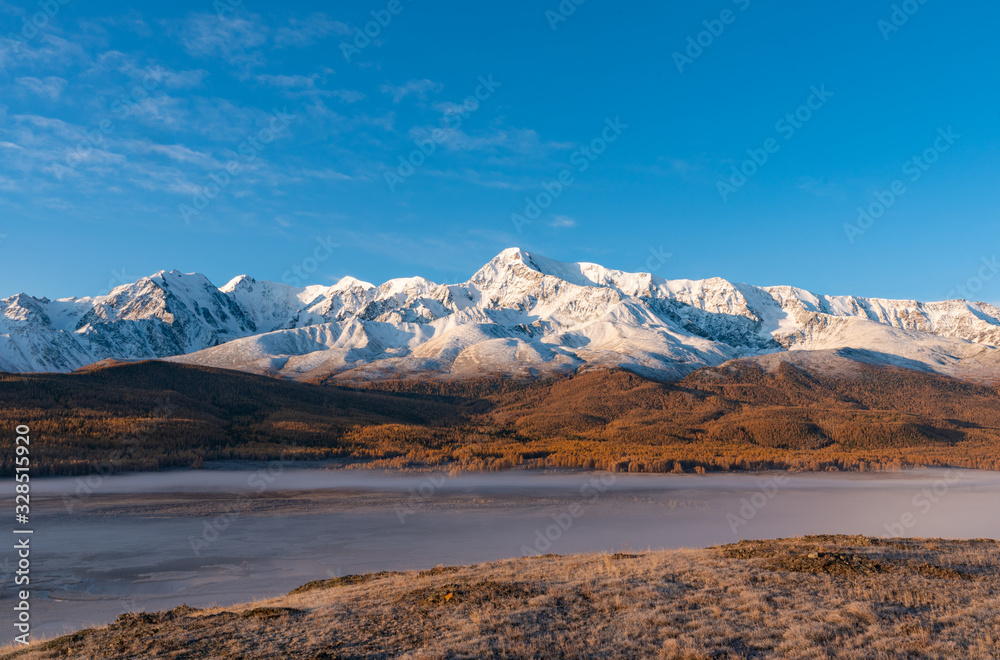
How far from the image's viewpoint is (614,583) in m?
21.6

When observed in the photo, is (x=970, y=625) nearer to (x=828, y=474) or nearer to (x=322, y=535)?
(x=322, y=535)

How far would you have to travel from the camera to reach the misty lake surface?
1247 inches

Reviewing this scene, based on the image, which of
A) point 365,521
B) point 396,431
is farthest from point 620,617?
point 396,431

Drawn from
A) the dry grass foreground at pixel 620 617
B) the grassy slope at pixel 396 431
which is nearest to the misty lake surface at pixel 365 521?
the dry grass foreground at pixel 620 617

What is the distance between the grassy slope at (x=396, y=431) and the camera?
332 feet

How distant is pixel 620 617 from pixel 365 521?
122 feet

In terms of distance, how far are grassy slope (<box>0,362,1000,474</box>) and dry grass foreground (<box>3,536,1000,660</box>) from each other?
7976 cm

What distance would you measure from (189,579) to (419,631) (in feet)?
68.4

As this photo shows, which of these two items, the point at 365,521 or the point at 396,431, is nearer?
the point at 365,521

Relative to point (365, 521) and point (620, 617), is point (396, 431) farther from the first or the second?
point (620, 617)

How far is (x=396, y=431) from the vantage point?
139500 millimetres

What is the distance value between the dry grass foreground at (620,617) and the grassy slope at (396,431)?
79763mm

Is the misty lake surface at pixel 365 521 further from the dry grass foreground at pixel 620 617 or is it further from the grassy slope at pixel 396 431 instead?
the grassy slope at pixel 396 431

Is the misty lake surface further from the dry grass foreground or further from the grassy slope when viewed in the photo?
the grassy slope
